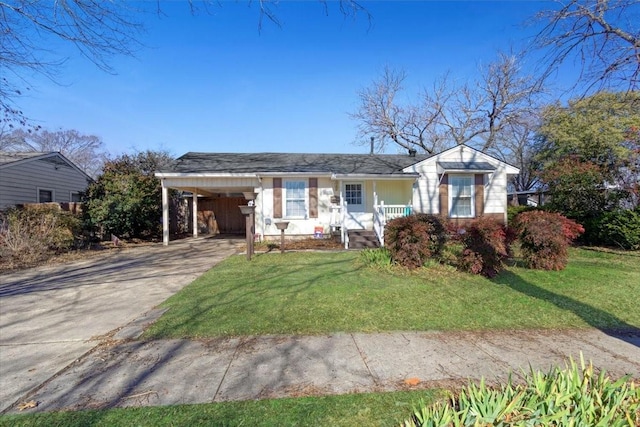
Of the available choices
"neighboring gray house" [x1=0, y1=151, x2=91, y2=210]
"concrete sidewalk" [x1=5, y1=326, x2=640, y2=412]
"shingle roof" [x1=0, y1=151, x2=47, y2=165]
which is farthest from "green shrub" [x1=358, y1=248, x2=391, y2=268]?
"shingle roof" [x1=0, y1=151, x2=47, y2=165]

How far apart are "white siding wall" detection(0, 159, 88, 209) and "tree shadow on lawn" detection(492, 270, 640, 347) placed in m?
18.1

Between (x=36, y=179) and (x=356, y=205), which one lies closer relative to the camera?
(x=356, y=205)

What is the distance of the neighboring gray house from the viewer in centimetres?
1398

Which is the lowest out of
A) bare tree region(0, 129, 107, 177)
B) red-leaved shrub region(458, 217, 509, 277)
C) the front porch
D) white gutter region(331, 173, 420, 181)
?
red-leaved shrub region(458, 217, 509, 277)

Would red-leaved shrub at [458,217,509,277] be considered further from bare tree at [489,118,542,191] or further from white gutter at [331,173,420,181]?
bare tree at [489,118,542,191]

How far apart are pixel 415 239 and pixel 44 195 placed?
1811 centimetres

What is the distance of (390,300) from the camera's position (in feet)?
18.2

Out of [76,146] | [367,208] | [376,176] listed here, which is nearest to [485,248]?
[376,176]

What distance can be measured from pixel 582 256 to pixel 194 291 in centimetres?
1116

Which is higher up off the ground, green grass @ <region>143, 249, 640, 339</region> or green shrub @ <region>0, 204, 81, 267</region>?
green shrub @ <region>0, 204, 81, 267</region>

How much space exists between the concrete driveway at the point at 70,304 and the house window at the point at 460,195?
9957 millimetres

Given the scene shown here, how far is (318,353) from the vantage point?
3.58 meters

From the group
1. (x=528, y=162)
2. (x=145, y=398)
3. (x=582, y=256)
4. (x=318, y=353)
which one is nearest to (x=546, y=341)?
(x=318, y=353)

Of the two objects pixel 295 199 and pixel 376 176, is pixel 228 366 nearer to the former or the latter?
pixel 295 199
